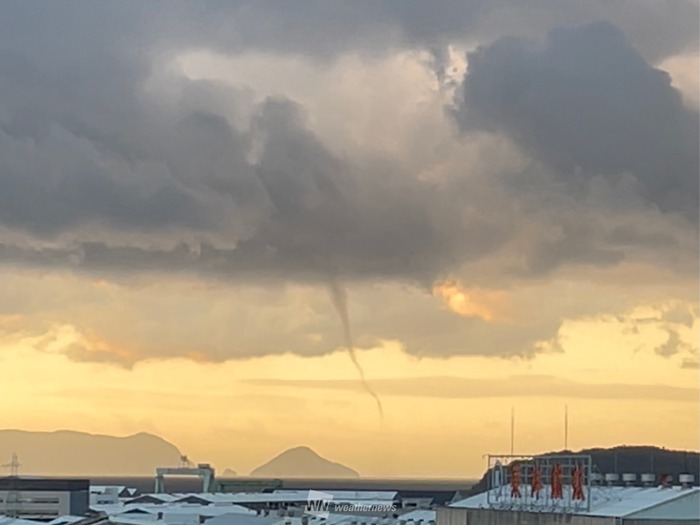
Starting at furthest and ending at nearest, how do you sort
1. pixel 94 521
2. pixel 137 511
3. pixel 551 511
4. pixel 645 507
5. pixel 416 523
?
pixel 137 511, pixel 94 521, pixel 416 523, pixel 551 511, pixel 645 507

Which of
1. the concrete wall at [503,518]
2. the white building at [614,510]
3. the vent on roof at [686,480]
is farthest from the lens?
the vent on roof at [686,480]

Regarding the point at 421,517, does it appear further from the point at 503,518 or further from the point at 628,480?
the point at 503,518

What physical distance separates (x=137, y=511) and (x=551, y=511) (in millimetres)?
119573

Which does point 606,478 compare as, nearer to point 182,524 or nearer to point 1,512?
point 182,524

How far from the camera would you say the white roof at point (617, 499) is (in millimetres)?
79375

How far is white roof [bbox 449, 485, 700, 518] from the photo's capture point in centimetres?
7938

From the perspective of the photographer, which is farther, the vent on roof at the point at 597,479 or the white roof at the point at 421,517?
the white roof at the point at 421,517

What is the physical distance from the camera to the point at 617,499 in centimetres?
8419

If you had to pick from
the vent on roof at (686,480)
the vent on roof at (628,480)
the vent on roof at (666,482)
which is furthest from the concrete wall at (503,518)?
the vent on roof at (628,480)

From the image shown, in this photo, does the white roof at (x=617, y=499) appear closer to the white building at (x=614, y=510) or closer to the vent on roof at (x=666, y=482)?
the white building at (x=614, y=510)

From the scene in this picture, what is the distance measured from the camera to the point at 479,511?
93875mm

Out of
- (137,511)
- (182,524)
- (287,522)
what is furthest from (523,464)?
(137,511)

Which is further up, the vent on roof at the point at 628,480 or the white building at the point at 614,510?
the vent on roof at the point at 628,480

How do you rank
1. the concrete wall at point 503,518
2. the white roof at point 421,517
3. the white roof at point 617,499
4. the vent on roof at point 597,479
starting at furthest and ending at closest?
the white roof at point 421,517
the vent on roof at point 597,479
the concrete wall at point 503,518
the white roof at point 617,499
